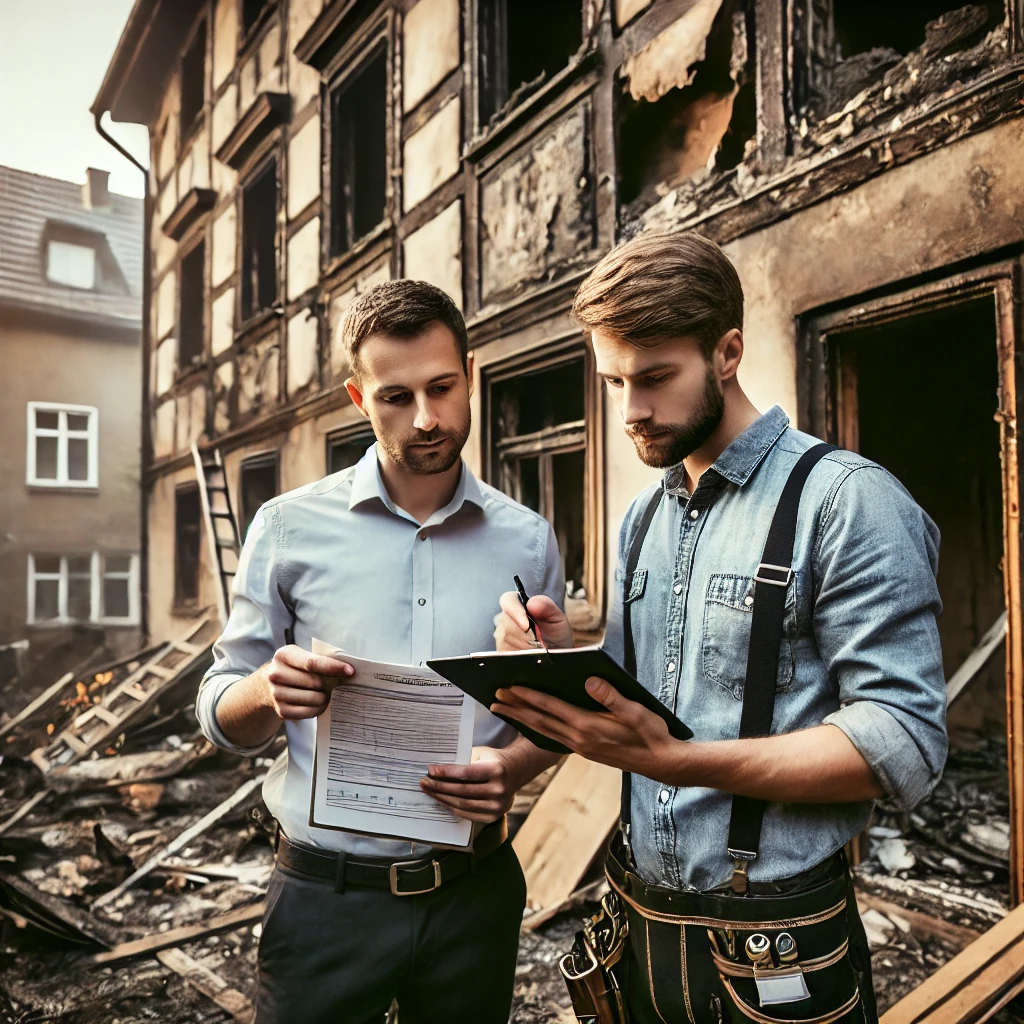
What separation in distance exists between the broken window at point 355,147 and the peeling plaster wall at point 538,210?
92cm

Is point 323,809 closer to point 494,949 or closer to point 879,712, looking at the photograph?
point 494,949

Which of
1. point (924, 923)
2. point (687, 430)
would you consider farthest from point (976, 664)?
point (687, 430)

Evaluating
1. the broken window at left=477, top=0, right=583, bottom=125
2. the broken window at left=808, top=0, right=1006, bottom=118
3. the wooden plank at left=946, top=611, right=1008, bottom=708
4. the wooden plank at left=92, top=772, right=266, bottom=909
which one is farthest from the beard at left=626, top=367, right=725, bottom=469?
the wooden plank at left=92, top=772, right=266, bottom=909

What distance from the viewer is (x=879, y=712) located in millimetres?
936

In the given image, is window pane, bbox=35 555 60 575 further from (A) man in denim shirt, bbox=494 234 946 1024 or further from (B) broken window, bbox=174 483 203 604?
(A) man in denim shirt, bbox=494 234 946 1024

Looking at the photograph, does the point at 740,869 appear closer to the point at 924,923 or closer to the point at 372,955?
the point at 372,955

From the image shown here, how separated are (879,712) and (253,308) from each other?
401cm

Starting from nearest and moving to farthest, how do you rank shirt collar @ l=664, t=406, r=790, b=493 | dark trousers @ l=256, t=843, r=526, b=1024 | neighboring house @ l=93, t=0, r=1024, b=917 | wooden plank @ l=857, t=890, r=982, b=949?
shirt collar @ l=664, t=406, r=790, b=493
dark trousers @ l=256, t=843, r=526, b=1024
neighboring house @ l=93, t=0, r=1024, b=917
wooden plank @ l=857, t=890, r=982, b=949

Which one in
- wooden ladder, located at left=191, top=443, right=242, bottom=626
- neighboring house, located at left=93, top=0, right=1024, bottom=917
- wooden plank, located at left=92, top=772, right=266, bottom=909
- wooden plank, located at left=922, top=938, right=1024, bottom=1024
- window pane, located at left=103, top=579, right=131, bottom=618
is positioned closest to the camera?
wooden plank, located at left=922, top=938, right=1024, bottom=1024

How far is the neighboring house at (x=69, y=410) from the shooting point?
9.57 ft

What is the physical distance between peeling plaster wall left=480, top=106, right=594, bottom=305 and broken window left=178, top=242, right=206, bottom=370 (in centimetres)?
165

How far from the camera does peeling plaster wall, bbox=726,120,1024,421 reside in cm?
173

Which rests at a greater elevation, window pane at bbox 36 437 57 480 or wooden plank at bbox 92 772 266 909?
window pane at bbox 36 437 57 480

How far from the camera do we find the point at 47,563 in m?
2.98
